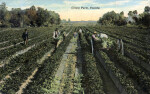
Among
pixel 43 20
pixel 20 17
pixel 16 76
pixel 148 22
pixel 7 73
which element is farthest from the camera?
pixel 20 17

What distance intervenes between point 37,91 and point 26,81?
6.80 ft

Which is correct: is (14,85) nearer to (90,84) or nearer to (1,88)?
(1,88)

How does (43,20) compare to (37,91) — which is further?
(43,20)

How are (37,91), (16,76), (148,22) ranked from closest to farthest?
(37,91) < (16,76) < (148,22)

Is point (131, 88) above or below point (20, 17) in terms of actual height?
below

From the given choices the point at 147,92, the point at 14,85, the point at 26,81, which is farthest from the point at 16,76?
the point at 147,92

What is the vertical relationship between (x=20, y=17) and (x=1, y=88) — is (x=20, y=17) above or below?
above

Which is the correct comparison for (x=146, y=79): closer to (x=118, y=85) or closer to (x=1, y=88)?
(x=118, y=85)

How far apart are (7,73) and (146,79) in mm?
6631

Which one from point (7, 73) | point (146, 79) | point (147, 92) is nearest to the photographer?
point (147, 92)

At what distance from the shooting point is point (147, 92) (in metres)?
6.65

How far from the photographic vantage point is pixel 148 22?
4703 cm

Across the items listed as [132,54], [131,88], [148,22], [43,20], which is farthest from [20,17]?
[131,88]

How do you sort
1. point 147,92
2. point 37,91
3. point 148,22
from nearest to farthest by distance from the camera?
point 37,91, point 147,92, point 148,22
